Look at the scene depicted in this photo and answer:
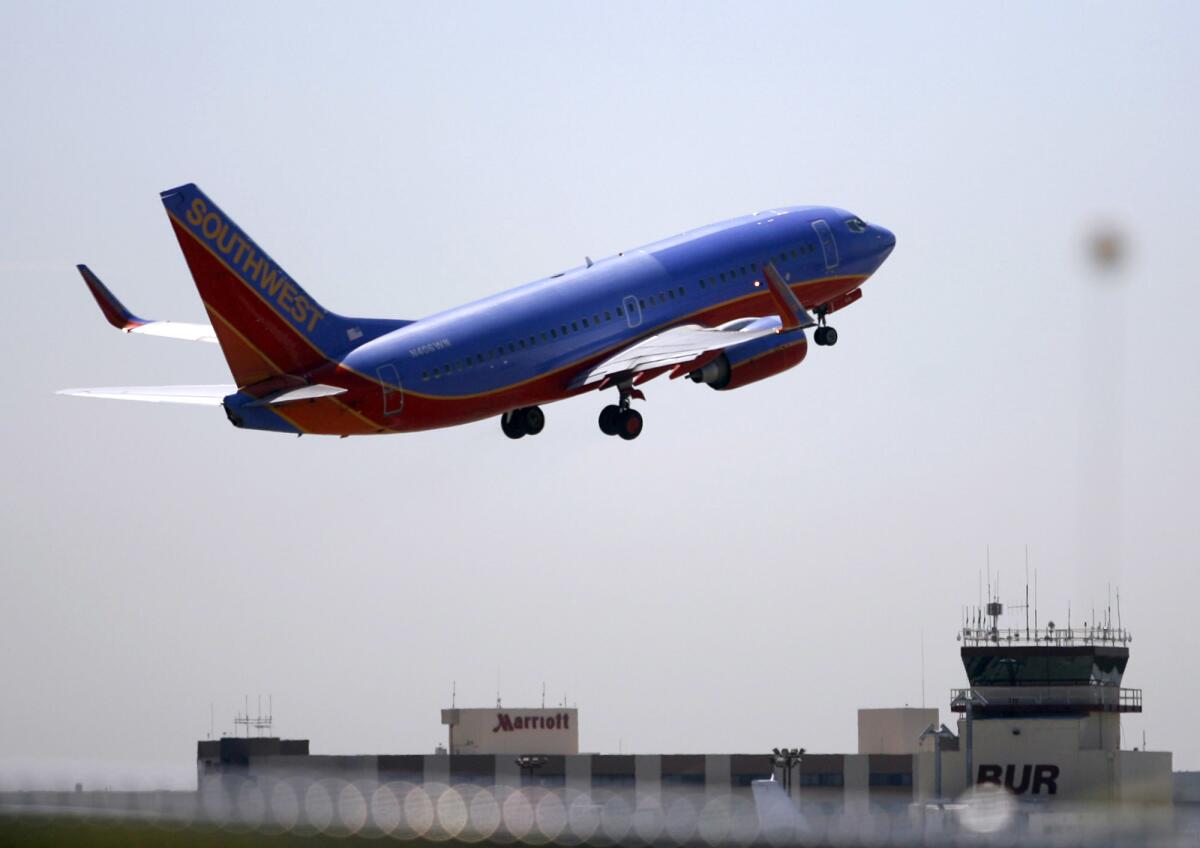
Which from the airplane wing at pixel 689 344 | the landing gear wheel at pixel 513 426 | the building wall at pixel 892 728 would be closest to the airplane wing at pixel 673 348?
the airplane wing at pixel 689 344

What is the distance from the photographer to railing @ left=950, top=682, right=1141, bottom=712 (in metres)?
97.1

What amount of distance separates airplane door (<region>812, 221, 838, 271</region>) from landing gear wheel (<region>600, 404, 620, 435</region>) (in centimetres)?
1142

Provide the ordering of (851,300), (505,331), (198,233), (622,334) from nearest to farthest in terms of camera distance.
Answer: (198,233), (505,331), (622,334), (851,300)

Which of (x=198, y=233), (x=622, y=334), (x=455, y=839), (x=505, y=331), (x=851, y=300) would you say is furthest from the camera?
(x=851, y=300)

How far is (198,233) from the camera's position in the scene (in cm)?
7238

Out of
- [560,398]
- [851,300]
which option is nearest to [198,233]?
[560,398]

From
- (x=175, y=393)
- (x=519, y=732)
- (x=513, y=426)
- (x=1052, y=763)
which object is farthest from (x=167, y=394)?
(x=519, y=732)

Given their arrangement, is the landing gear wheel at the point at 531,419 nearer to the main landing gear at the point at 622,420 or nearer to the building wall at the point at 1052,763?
the main landing gear at the point at 622,420

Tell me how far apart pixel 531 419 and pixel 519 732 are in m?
45.2

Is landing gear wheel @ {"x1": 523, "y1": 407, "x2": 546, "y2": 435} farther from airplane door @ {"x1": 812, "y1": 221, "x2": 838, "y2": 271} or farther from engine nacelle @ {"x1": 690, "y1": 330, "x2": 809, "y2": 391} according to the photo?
airplane door @ {"x1": 812, "y1": 221, "x2": 838, "y2": 271}

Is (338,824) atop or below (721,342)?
below

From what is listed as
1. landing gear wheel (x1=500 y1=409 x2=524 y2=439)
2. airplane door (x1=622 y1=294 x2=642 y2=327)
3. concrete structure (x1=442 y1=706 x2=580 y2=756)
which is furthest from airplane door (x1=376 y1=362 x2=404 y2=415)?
concrete structure (x1=442 y1=706 x2=580 y2=756)

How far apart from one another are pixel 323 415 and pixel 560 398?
10.4 meters

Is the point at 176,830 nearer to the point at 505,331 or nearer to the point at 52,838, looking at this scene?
the point at 52,838
